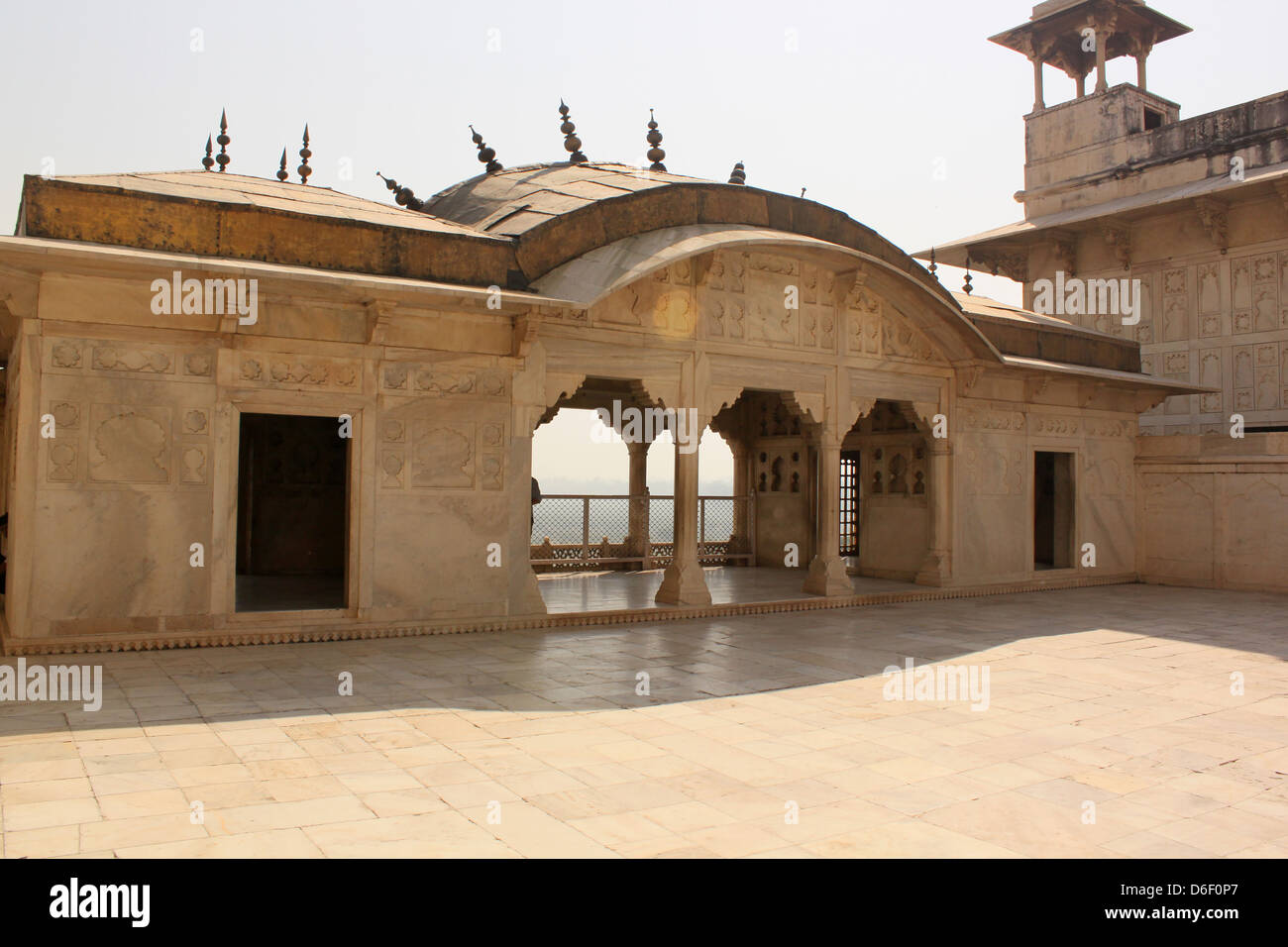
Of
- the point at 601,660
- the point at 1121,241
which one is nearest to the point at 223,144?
the point at 601,660

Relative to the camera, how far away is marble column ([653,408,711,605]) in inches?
399

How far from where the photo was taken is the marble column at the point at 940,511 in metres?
12.3

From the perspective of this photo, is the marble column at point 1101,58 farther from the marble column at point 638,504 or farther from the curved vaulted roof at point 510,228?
the marble column at point 638,504

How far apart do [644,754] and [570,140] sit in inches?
360

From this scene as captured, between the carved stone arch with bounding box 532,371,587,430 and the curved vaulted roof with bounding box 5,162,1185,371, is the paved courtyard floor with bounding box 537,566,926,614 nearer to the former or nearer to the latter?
the carved stone arch with bounding box 532,371,587,430

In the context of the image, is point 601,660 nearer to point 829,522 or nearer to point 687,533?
point 687,533

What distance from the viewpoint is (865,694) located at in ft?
21.4

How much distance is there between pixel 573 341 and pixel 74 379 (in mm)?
4117

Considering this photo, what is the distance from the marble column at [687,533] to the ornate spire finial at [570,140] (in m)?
4.07

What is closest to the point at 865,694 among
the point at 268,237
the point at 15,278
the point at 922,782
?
the point at 922,782

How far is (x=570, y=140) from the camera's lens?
12180 millimetres

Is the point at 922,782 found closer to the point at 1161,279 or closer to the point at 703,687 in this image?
the point at 703,687

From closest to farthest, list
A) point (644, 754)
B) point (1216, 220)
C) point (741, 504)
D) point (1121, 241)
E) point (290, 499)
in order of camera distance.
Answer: point (644, 754) < point (290, 499) < point (741, 504) < point (1216, 220) < point (1121, 241)

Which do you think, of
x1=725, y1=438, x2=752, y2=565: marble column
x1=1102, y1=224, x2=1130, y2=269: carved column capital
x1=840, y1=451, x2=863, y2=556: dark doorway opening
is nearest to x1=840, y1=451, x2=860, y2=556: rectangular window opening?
x1=840, y1=451, x2=863, y2=556: dark doorway opening
